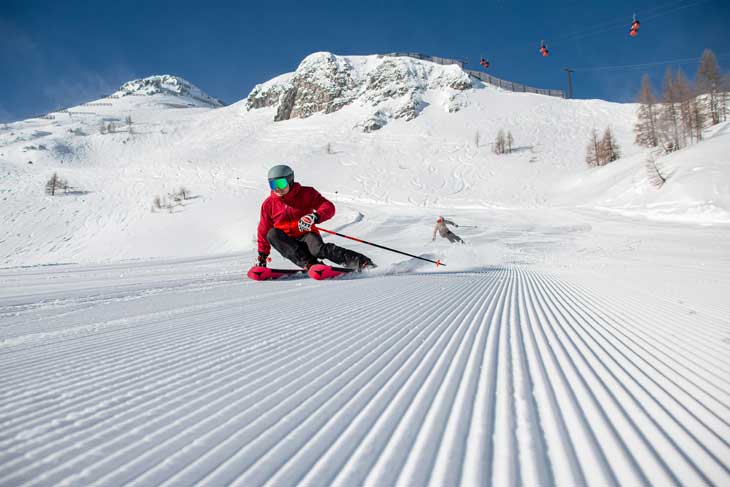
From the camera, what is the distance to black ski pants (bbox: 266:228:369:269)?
5.70 meters

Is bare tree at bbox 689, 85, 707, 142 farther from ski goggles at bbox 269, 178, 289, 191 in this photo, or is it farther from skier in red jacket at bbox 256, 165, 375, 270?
ski goggles at bbox 269, 178, 289, 191

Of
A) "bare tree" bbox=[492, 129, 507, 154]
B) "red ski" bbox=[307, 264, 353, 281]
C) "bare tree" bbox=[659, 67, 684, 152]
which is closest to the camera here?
"red ski" bbox=[307, 264, 353, 281]

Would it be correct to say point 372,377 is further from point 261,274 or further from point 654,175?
point 654,175

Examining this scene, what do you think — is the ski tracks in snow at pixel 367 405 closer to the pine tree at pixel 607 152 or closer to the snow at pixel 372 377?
the snow at pixel 372 377

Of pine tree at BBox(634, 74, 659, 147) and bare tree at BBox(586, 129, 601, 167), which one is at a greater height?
pine tree at BBox(634, 74, 659, 147)

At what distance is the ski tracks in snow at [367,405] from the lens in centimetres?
96

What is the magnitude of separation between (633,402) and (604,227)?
16.2 metres

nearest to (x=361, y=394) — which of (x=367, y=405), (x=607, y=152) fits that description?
(x=367, y=405)

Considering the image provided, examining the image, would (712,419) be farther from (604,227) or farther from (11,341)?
(604,227)

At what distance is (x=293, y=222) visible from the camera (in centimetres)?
574

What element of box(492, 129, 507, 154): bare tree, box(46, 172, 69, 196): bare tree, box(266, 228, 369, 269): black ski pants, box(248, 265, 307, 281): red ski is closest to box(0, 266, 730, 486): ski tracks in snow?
box(248, 265, 307, 281): red ski

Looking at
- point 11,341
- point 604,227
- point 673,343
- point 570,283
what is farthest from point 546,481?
point 604,227

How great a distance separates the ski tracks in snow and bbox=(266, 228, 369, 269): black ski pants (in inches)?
125

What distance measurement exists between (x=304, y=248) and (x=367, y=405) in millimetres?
4705
